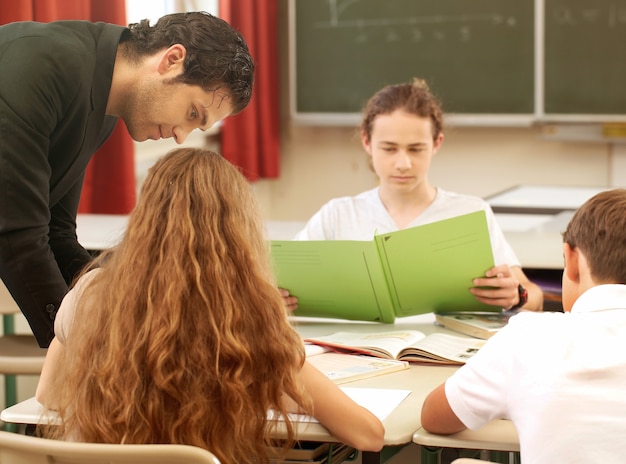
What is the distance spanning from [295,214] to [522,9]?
1.82m

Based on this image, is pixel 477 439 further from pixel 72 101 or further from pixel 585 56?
pixel 585 56

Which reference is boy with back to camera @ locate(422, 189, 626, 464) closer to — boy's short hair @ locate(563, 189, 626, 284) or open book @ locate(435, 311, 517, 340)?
boy's short hair @ locate(563, 189, 626, 284)

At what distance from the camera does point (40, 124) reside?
1.64m

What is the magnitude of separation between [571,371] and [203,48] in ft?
2.99

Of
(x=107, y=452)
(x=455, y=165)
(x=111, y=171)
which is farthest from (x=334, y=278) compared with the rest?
(x=455, y=165)

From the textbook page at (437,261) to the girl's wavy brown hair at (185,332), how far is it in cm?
72

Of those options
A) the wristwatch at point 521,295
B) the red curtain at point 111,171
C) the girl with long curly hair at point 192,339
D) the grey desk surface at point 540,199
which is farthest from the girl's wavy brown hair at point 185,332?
the grey desk surface at point 540,199

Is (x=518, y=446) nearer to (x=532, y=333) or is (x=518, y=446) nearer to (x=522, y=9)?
(x=532, y=333)

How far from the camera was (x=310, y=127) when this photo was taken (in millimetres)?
5617

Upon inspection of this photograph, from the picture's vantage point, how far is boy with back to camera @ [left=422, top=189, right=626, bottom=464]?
50.3 inches

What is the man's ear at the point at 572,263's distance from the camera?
4.69ft

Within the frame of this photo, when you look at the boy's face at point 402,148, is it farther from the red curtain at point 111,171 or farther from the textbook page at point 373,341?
the red curtain at point 111,171

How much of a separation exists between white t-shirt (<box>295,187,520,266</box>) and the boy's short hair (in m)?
1.04

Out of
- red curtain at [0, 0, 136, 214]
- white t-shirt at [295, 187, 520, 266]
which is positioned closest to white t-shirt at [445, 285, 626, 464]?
white t-shirt at [295, 187, 520, 266]
